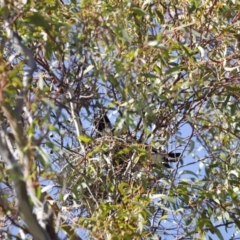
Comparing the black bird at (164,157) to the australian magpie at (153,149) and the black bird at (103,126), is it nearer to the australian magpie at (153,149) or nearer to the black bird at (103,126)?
the australian magpie at (153,149)

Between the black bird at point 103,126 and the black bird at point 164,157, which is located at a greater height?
the black bird at point 103,126

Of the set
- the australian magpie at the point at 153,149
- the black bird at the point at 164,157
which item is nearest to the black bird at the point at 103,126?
the australian magpie at the point at 153,149

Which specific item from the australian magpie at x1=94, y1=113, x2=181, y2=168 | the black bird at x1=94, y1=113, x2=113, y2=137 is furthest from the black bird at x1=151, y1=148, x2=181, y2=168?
the black bird at x1=94, y1=113, x2=113, y2=137

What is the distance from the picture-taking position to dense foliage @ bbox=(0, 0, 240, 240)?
8.18ft

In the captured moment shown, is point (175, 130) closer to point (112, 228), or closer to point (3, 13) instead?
point (112, 228)

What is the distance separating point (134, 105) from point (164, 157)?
0.64m

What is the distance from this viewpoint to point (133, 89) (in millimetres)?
2566

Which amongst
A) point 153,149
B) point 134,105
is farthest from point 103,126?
point 134,105

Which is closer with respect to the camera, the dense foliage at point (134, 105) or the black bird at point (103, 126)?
the dense foliage at point (134, 105)

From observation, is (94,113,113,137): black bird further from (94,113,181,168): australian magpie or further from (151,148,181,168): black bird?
(151,148,181,168): black bird

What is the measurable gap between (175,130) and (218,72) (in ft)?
1.01

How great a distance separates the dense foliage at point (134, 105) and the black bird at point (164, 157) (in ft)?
0.12

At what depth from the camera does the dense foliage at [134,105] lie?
2.49 metres

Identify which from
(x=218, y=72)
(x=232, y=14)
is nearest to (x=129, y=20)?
(x=218, y=72)
